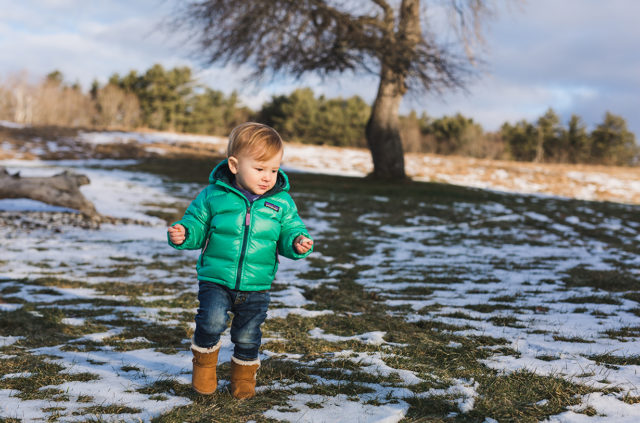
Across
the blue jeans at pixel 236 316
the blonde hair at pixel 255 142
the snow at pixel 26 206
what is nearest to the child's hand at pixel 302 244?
the blue jeans at pixel 236 316

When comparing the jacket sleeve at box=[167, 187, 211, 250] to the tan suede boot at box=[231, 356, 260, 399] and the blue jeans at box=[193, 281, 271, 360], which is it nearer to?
the blue jeans at box=[193, 281, 271, 360]

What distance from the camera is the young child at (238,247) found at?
2.72 metres

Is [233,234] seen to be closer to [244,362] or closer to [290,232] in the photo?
[290,232]

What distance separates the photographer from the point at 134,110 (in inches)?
1689

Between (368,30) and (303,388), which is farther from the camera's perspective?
(368,30)

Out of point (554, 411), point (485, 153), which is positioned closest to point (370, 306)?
point (554, 411)

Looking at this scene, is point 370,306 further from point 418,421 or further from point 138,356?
point 418,421

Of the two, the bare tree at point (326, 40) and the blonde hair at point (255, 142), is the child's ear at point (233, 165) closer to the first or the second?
the blonde hair at point (255, 142)

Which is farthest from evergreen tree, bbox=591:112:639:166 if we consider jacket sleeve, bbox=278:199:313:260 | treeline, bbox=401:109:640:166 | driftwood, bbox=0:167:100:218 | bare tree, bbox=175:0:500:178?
jacket sleeve, bbox=278:199:313:260

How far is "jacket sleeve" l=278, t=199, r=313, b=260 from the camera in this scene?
9.27 ft

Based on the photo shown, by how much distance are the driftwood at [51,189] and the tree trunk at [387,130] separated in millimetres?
10088

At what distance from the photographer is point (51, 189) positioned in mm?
9570

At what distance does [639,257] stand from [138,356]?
7977 mm

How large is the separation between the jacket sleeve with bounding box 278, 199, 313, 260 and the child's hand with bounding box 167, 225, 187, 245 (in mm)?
561
